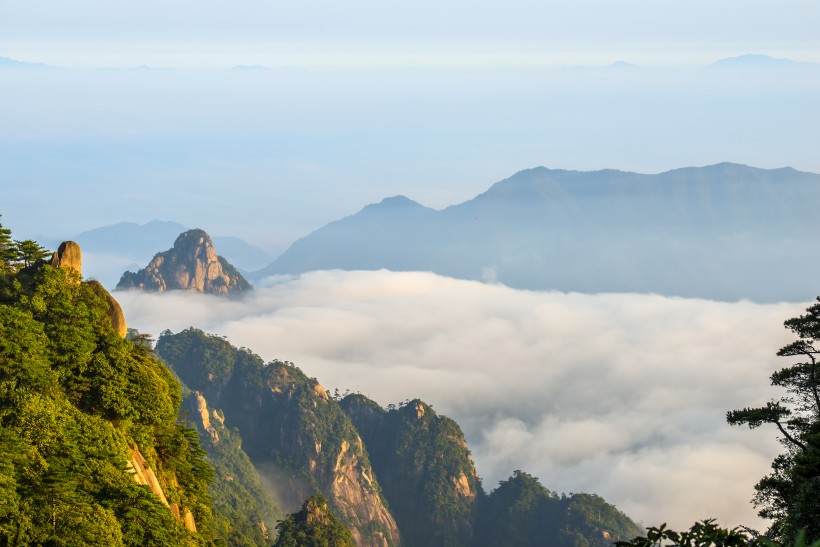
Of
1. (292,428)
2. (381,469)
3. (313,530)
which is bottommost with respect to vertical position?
(313,530)

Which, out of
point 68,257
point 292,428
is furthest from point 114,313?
point 292,428

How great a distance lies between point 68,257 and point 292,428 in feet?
315

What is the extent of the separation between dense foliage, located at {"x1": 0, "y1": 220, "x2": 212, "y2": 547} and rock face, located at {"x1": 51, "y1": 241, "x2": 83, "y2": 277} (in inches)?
21.4

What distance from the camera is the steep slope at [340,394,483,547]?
152 metres

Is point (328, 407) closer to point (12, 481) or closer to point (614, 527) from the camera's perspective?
point (614, 527)

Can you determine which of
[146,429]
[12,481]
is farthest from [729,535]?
[146,429]

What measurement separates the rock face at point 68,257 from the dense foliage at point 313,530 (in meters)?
48.6

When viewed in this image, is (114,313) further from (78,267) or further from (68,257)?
(68,257)

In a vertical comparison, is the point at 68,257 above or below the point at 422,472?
above

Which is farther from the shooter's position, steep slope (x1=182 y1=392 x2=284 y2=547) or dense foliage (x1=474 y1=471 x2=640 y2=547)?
dense foliage (x1=474 y1=471 x2=640 y2=547)

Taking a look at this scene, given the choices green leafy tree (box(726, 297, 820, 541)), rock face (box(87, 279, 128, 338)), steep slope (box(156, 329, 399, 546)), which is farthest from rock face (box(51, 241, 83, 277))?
steep slope (box(156, 329, 399, 546))

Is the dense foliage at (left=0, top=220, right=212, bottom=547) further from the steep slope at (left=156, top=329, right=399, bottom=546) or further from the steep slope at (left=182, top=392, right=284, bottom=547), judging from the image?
the steep slope at (left=156, top=329, right=399, bottom=546)

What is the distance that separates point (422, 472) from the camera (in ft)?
519

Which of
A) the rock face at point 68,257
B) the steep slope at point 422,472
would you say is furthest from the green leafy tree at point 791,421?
the steep slope at point 422,472
